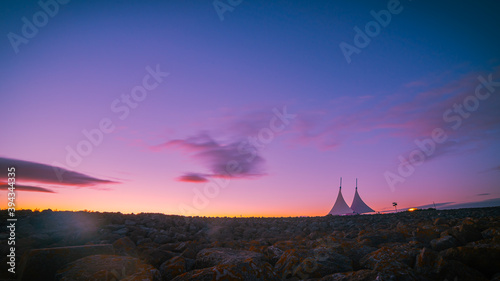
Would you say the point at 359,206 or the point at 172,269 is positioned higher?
the point at 172,269

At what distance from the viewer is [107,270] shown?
4.22 meters

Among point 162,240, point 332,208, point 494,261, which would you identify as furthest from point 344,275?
point 332,208

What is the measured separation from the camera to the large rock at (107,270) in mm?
4078

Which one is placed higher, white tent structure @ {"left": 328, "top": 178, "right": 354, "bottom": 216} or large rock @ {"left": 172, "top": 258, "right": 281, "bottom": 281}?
large rock @ {"left": 172, "top": 258, "right": 281, "bottom": 281}

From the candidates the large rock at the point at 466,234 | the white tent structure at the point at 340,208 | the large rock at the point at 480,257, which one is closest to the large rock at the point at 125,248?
the large rock at the point at 480,257

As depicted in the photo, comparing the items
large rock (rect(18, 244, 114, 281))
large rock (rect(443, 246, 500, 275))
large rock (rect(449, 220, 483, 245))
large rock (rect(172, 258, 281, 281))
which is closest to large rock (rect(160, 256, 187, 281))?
large rock (rect(172, 258, 281, 281))

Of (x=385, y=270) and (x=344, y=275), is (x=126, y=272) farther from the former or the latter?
(x=385, y=270)

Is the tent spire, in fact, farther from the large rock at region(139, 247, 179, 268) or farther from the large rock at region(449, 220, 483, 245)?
the large rock at region(139, 247, 179, 268)

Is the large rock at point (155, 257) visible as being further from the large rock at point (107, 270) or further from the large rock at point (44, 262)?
the large rock at point (44, 262)

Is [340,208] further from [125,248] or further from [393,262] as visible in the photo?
[393,262]

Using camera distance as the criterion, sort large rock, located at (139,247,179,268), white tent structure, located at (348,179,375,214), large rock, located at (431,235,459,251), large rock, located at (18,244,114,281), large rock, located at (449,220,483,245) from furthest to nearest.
A: white tent structure, located at (348,179,375,214)
large rock, located at (449,220,483,245)
large rock, located at (139,247,179,268)
large rock, located at (431,235,459,251)
large rock, located at (18,244,114,281)

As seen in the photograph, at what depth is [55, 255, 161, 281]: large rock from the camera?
408 cm

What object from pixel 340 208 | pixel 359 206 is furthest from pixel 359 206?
pixel 340 208

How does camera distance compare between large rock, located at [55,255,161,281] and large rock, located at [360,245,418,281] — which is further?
large rock, located at [55,255,161,281]
